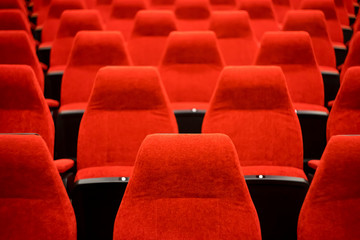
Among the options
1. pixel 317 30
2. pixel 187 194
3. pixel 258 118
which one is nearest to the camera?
pixel 187 194

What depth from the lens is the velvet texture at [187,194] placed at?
1.99ft

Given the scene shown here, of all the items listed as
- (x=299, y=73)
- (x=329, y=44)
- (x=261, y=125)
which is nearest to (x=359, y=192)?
(x=261, y=125)

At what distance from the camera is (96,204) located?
804mm

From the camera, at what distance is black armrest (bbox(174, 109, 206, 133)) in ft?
3.60

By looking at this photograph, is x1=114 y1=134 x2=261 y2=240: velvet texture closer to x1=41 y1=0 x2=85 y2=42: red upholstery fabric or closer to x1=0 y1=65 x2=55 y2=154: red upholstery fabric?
x1=0 y1=65 x2=55 y2=154: red upholstery fabric

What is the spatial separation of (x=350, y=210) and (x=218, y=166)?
0.21 m

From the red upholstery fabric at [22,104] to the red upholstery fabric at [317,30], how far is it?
3.07 feet

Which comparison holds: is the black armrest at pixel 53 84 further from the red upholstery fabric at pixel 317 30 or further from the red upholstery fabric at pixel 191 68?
the red upholstery fabric at pixel 317 30

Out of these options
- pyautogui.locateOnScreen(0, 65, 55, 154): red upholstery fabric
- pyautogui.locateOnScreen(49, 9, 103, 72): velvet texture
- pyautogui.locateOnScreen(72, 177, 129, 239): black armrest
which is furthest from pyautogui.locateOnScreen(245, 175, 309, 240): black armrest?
pyautogui.locateOnScreen(49, 9, 103, 72): velvet texture

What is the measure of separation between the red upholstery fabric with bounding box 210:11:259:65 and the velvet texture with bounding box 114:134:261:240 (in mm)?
960

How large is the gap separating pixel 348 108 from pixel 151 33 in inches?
31.8

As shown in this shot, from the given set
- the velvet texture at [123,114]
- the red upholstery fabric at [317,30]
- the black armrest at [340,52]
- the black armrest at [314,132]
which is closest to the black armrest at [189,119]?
the velvet texture at [123,114]

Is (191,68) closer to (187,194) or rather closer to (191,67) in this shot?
(191,67)

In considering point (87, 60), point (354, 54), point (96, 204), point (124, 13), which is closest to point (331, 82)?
point (354, 54)
